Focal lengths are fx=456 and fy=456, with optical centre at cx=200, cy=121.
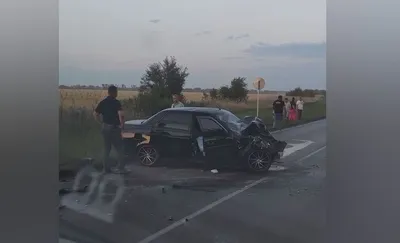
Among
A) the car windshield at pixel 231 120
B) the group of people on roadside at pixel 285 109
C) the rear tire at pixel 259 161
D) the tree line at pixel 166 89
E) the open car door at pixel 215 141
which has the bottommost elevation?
the rear tire at pixel 259 161

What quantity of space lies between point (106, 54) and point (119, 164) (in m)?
0.62

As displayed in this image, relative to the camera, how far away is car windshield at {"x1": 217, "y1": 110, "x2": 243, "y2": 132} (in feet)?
8.49

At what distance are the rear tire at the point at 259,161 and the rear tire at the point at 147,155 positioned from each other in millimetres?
522

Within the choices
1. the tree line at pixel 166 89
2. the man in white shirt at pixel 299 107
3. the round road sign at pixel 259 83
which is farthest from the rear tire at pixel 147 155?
the man in white shirt at pixel 299 107

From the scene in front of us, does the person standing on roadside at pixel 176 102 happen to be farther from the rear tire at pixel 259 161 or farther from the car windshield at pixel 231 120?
the rear tire at pixel 259 161

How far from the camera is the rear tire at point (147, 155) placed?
8.49 ft

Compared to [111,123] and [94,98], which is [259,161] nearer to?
[111,123]

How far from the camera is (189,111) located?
2.59 metres

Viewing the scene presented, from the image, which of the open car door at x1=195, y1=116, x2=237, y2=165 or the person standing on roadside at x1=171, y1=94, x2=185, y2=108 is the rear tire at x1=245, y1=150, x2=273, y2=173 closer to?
the open car door at x1=195, y1=116, x2=237, y2=165

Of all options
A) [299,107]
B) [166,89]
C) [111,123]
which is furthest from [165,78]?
[299,107]

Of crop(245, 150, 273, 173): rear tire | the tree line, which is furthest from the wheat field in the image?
crop(245, 150, 273, 173): rear tire

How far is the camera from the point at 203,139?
8.54 feet
